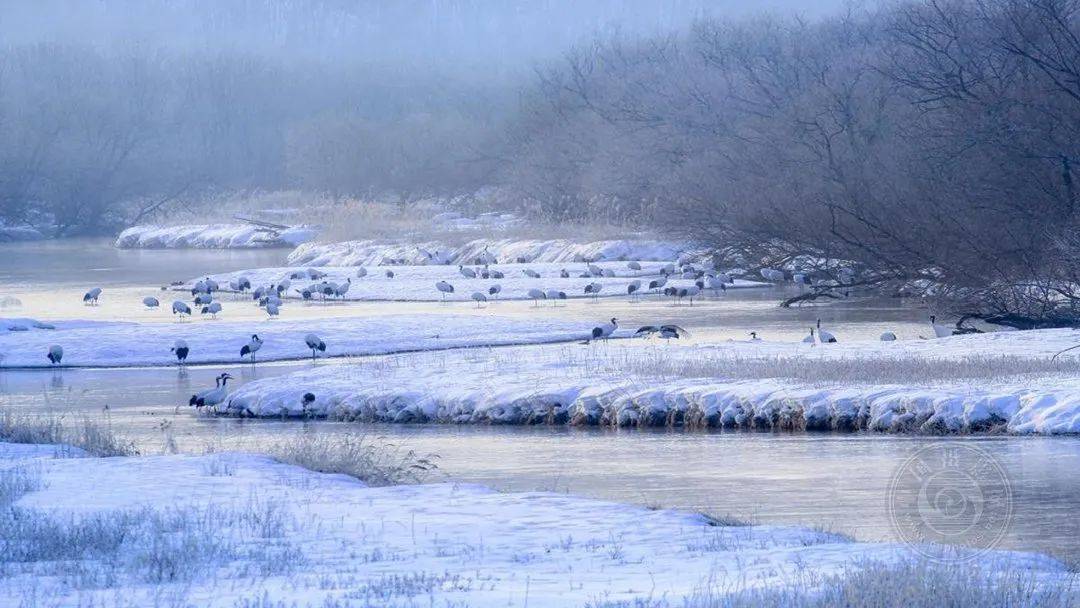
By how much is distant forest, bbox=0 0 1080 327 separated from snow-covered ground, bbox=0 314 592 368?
341 inches

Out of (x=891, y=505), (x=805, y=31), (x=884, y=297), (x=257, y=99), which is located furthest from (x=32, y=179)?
(x=891, y=505)

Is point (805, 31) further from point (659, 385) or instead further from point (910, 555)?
point (910, 555)

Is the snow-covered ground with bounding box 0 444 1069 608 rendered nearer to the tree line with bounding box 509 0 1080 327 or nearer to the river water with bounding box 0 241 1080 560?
the river water with bounding box 0 241 1080 560

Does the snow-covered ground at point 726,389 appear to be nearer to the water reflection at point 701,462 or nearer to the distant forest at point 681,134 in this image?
the water reflection at point 701,462

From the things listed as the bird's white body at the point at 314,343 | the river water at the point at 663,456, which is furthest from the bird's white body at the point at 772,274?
the river water at the point at 663,456

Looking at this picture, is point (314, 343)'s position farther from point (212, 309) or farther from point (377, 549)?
point (377, 549)

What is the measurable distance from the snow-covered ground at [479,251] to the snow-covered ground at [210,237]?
14.9 m

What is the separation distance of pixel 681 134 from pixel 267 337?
125 feet

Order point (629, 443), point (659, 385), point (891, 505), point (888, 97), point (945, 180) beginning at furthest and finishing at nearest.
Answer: point (888, 97), point (945, 180), point (659, 385), point (629, 443), point (891, 505)

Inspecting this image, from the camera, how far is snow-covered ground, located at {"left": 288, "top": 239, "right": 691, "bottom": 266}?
56.5 meters

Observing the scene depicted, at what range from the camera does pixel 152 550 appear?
10273mm

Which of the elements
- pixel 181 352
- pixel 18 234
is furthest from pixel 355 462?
pixel 18 234

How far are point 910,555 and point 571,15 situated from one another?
18647cm

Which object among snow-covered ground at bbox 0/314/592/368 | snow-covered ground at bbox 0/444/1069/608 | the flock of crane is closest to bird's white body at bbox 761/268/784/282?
the flock of crane
